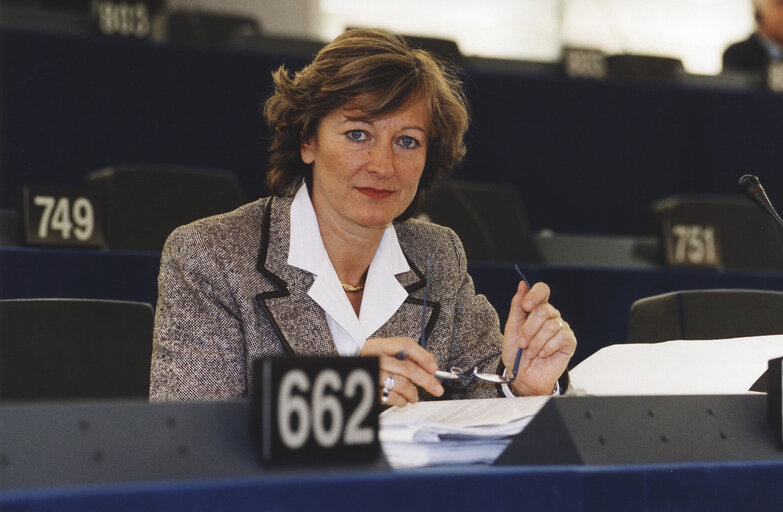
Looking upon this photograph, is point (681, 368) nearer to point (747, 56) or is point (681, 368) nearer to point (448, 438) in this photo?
point (448, 438)

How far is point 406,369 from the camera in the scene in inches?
42.3

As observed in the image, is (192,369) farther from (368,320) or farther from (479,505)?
(479,505)

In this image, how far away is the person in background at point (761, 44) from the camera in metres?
3.94

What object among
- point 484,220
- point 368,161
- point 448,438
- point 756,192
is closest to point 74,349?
point 368,161

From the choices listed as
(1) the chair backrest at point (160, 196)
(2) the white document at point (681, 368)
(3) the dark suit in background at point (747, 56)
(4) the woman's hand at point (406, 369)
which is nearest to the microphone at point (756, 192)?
(2) the white document at point (681, 368)

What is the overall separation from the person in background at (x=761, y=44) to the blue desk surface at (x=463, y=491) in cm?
347

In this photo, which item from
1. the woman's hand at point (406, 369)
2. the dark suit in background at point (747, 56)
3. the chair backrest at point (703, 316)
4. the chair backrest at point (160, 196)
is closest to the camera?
the woman's hand at point (406, 369)

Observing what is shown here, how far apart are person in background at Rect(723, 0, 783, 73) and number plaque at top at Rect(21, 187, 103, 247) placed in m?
2.79

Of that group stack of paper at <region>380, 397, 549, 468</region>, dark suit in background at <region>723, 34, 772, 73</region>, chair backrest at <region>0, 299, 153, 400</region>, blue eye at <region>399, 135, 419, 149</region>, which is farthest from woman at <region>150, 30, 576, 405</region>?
dark suit in background at <region>723, 34, 772, 73</region>

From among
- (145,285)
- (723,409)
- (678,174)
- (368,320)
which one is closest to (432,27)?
(678,174)

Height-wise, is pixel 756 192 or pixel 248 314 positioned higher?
pixel 756 192

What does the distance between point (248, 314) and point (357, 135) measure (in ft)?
1.02

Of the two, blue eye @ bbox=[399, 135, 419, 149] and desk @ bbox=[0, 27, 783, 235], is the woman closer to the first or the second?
blue eye @ bbox=[399, 135, 419, 149]

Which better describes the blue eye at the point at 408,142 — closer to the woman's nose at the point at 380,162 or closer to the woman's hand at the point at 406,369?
the woman's nose at the point at 380,162
